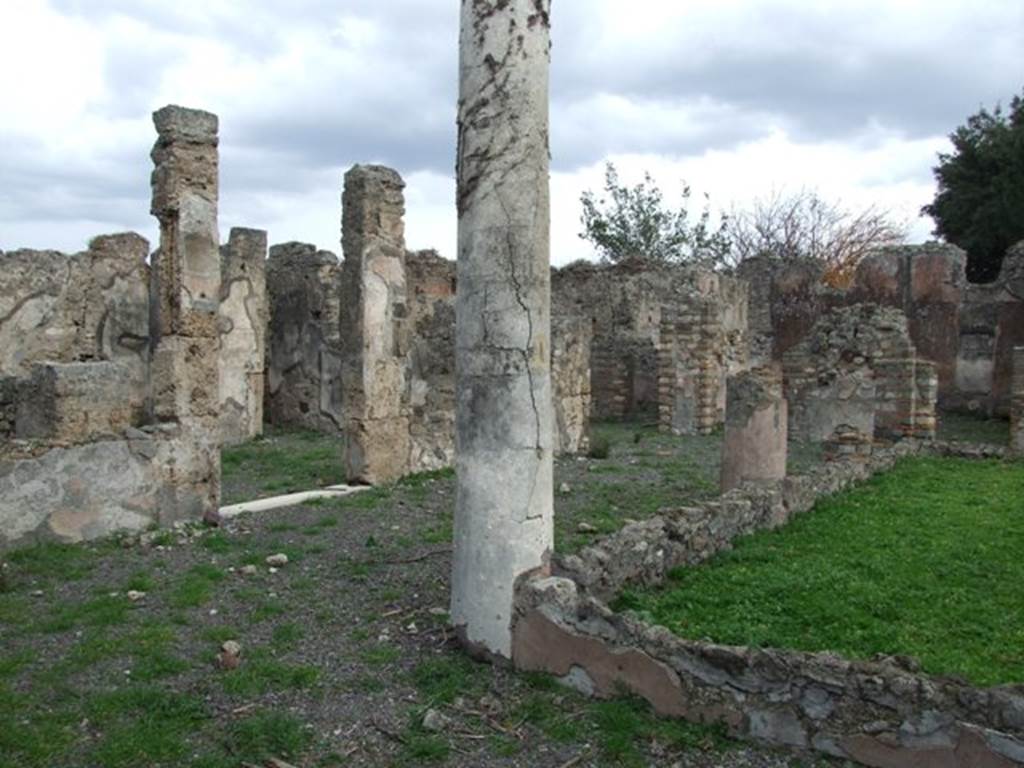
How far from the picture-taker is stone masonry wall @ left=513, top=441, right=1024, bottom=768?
3.64 m

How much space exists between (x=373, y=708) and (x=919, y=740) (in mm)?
2398

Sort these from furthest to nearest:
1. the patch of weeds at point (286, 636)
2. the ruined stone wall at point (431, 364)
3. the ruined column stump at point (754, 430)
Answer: the ruined stone wall at point (431, 364) < the ruined column stump at point (754, 430) < the patch of weeds at point (286, 636)

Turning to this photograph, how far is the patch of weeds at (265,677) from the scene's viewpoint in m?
4.72

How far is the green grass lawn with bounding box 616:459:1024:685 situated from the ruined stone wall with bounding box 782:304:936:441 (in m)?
3.82

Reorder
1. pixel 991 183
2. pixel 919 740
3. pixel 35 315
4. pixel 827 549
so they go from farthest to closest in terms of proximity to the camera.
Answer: pixel 991 183 < pixel 35 315 < pixel 827 549 < pixel 919 740

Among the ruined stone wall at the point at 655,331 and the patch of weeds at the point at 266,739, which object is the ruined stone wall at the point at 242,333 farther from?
the patch of weeds at the point at 266,739

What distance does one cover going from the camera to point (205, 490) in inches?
332

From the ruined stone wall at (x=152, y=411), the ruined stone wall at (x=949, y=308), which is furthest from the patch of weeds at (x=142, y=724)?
the ruined stone wall at (x=949, y=308)

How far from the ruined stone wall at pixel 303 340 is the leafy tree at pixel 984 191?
1741 centimetres

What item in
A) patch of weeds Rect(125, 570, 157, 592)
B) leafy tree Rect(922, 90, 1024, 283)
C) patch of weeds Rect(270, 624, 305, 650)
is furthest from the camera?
leafy tree Rect(922, 90, 1024, 283)

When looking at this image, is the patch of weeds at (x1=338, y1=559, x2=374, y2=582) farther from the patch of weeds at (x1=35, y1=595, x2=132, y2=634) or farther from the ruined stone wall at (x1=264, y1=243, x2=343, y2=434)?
the ruined stone wall at (x1=264, y1=243, x2=343, y2=434)

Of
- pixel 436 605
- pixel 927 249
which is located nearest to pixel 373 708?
pixel 436 605

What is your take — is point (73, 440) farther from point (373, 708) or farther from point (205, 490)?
point (373, 708)

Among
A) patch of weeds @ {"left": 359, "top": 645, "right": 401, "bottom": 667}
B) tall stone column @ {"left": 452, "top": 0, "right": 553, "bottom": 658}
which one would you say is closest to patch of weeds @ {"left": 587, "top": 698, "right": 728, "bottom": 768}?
tall stone column @ {"left": 452, "top": 0, "right": 553, "bottom": 658}
